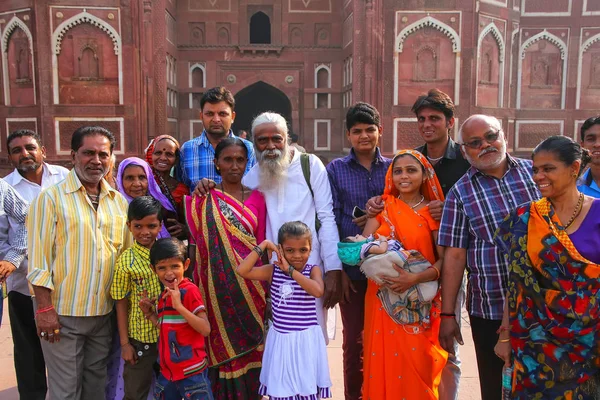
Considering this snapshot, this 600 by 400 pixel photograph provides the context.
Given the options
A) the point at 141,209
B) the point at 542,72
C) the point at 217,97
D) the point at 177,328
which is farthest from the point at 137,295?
the point at 542,72

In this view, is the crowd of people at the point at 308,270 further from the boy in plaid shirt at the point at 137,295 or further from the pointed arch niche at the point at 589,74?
the pointed arch niche at the point at 589,74

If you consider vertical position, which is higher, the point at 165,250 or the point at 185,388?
the point at 165,250

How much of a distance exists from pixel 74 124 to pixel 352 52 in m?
7.74

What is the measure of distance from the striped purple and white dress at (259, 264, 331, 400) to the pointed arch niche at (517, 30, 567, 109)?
1461cm

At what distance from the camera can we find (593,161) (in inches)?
115

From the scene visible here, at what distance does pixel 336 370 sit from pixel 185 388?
1.58 metres

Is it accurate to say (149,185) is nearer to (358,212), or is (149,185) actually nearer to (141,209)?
(141,209)

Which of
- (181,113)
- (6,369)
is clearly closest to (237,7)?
(181,113)

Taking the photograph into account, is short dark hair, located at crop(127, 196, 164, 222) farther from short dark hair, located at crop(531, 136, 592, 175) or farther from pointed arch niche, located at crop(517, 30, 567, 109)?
pointed arch niche, located at crop(517, 30, 567, 109)

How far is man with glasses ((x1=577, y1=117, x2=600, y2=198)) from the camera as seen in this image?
292cm

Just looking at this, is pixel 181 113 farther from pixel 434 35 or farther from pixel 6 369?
pixel 6 369

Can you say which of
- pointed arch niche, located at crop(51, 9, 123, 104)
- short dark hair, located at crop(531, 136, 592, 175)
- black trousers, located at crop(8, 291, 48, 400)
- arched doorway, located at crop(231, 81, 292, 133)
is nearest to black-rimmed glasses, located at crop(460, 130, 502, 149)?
short dark hair, located at crop(531, 136, 592, 175)

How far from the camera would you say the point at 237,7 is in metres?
14.7

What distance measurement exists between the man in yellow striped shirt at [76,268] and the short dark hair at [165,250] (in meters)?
0.32
